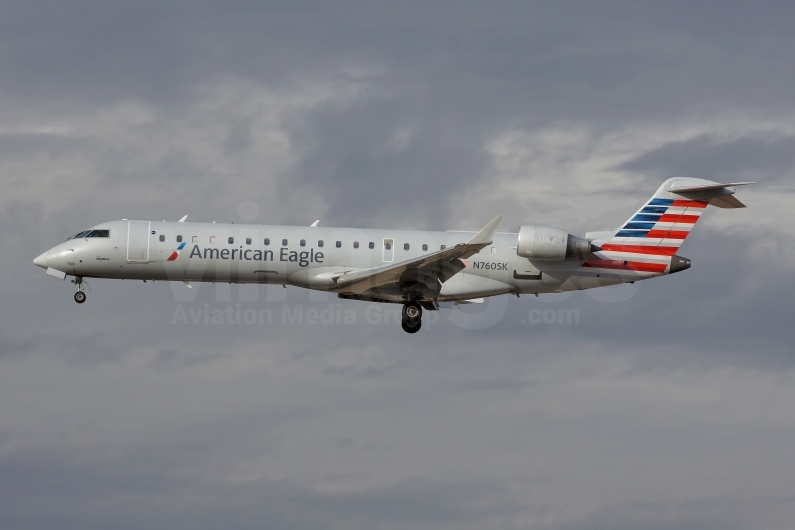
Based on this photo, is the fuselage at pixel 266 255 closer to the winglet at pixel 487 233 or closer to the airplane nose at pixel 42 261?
the airplane nose at pixel 42 261

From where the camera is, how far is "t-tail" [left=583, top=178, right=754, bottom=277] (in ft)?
137

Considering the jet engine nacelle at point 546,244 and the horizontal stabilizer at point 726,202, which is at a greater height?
the horizontal stabilizer at point 726,202

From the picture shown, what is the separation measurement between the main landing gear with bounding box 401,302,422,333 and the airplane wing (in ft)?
3.71

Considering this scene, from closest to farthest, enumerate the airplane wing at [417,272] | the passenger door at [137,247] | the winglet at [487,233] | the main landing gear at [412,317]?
the winglet at [487,233], the airplane wing at [417,272], the passenger door at [137,247], the main landing gear at [412,317]

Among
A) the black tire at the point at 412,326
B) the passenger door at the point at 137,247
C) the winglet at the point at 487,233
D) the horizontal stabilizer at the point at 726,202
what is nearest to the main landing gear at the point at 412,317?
the black tire at the point at 412,326

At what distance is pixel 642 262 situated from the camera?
138ft

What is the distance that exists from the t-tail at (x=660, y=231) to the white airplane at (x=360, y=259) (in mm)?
54

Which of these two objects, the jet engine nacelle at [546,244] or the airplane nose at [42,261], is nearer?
the jet engine nacelle at [546,244]

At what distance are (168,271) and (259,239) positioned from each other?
3540mm

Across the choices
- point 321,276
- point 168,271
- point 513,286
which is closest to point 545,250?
point 513,286

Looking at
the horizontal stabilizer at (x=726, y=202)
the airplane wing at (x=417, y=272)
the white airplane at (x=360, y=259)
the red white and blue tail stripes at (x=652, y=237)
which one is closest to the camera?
the airplane wing at (x=417, y=272)

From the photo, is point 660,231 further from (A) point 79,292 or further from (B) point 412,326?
(A) point 79,292

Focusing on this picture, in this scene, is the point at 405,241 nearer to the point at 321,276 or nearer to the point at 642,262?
the point at 321,276

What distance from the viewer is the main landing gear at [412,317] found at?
133ft
